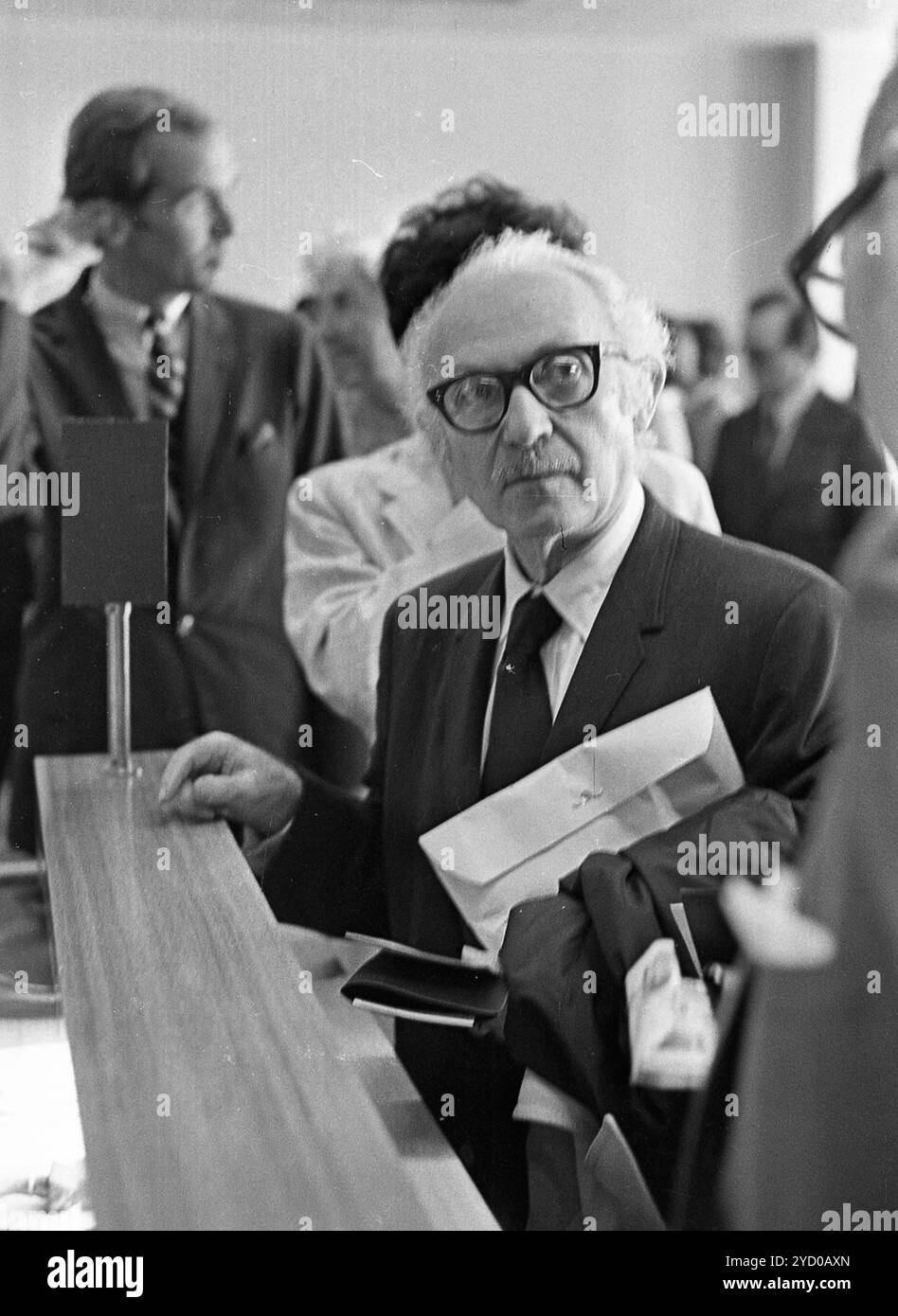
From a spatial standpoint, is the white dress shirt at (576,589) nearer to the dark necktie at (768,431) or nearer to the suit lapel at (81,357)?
the dark necktie at (768,431)

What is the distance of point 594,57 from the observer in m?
2.66

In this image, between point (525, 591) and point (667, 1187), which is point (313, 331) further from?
point (667, 1187)

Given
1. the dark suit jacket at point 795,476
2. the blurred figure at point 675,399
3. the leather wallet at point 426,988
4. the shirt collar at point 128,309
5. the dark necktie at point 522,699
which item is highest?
the shirt collar at point 128,309

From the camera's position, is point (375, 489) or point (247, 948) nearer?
point (247, 948)

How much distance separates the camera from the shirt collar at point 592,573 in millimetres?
2633

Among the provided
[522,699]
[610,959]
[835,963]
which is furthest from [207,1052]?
[835,963]

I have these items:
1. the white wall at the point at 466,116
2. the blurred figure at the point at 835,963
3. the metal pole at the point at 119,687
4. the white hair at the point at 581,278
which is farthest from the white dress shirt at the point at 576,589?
the blurred figure at the point at 835,963

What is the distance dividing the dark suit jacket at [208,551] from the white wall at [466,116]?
23cm

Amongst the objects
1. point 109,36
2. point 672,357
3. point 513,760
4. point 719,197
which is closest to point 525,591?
point 513,760

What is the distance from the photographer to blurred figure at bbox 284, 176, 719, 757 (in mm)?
2660

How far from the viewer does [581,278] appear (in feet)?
8.63

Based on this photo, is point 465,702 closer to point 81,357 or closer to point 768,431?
point 768,431
